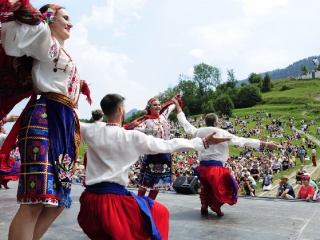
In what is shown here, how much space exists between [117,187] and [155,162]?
2.55 meters

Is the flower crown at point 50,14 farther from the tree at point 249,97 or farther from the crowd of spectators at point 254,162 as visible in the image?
the tree at point 249,97

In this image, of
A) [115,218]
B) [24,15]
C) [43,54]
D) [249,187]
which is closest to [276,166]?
[249,187]

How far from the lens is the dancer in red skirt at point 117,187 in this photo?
2.83 meters

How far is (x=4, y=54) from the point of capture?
8.03 ft

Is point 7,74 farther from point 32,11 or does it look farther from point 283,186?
point 283,186

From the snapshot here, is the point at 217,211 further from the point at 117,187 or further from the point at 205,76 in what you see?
the point at 205,76

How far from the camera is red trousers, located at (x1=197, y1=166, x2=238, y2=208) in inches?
215

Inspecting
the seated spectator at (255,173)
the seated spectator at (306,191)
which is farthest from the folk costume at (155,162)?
the seated spectator at (255,173)

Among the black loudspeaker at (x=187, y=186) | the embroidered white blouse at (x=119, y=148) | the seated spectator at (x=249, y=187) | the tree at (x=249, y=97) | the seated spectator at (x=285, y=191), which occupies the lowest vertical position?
the seated spectator at (x=249, y=187)

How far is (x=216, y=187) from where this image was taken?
5480 millimetres

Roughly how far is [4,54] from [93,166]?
3.41 feet

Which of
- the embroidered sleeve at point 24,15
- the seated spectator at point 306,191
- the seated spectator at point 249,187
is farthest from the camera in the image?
the seated spectator at point 249,187

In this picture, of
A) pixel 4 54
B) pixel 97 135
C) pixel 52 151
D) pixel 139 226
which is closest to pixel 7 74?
pixel 4 54

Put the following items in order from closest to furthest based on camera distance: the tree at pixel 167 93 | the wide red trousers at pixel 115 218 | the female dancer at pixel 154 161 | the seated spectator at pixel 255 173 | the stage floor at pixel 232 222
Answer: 1. the wide red trousers at pixel 115 218
2. the stage floor at pixel 232 222
3. the female dancer at pixel 154 161
4. the seated spectator at pixel 255 173
5. the tree at pixel 167 93
